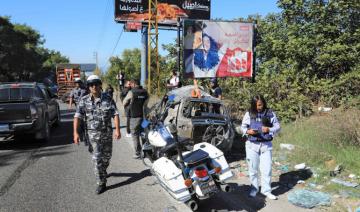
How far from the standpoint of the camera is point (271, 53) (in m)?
15.4

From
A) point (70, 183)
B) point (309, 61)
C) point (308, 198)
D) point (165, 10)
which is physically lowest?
point (70, 183)

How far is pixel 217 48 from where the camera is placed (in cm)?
1213

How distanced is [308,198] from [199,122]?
9.76 feet

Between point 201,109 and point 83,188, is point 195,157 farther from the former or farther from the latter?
point 201,109

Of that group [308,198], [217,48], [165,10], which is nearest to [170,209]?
[308,198]

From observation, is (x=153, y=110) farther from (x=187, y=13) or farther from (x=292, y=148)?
(x=187, y=13)

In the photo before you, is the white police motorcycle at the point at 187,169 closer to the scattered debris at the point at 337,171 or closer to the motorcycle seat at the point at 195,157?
the motorcycle seat at the point at 195,157

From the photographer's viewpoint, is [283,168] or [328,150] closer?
[283,168]

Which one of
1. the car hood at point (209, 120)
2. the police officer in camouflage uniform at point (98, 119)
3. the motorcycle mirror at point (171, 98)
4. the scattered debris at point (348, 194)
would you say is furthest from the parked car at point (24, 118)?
the scattered debris at point (348, 194)

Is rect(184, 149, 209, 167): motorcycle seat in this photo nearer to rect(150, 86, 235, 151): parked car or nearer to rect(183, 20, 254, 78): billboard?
rect(150, 86, 235, 151): parked car

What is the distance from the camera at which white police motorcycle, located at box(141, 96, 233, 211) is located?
17.1ft

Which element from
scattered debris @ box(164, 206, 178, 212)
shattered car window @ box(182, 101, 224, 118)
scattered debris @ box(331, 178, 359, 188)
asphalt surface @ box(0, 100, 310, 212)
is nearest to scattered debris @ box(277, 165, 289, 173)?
asphalt surface @ box(0, 100, 310, 212)

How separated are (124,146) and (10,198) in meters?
4.71

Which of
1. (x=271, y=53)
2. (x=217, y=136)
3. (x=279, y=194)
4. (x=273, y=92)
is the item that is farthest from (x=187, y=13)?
(x=279, y=194)
